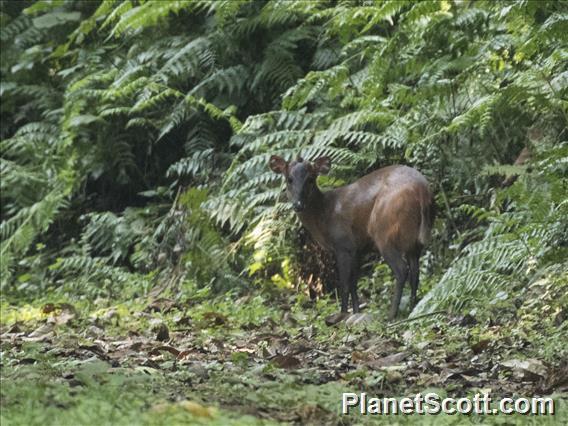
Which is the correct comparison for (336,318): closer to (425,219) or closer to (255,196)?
(425,219)

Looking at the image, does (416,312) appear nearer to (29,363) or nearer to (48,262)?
(29,363)

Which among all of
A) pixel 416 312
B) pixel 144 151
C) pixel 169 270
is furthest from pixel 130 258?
pixel 416 312

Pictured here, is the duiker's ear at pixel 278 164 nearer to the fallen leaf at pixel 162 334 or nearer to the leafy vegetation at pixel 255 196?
the leafy vegetation at pixel 255 196

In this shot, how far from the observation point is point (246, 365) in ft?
18.0

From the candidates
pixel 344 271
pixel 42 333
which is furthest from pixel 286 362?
pixel 344 271

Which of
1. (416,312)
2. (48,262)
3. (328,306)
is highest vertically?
(416,312)

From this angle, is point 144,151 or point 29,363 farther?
point 144,151

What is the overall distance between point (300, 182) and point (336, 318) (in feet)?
3.97

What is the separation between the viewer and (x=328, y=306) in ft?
29.0

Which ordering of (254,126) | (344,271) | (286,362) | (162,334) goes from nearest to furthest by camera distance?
(286,362) < (162,334) < (344,271) < (254,126)

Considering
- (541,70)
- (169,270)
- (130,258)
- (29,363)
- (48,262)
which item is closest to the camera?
(29,363)

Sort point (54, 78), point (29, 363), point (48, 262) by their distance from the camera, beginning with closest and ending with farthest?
point (29, 363) → point (48, 262) → point (54, 78)

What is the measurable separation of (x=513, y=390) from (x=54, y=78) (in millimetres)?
10010

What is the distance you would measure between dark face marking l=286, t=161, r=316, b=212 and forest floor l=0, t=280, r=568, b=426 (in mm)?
862
